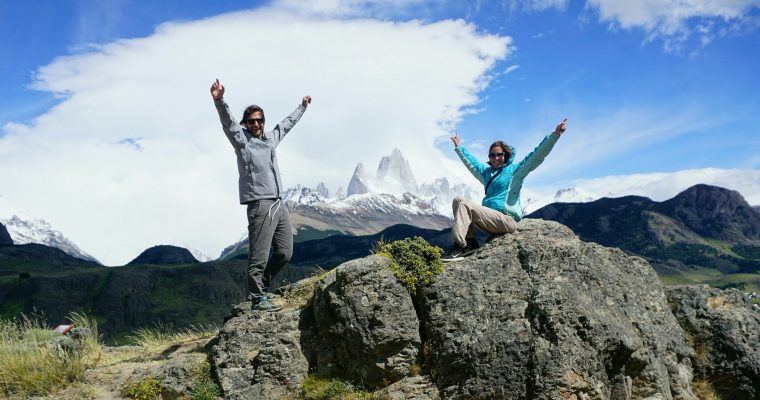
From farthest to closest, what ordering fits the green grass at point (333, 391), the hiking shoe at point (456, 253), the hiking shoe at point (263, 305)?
the hiking shoe at point (263, 305) → the hiking shoe at point (456, 253) → the green grass at point (333, 391)

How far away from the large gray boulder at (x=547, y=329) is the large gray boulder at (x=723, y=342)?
82 cm

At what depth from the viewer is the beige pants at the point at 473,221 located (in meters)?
13.0

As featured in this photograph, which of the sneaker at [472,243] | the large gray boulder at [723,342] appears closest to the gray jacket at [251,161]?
the sneaker at [472,243]

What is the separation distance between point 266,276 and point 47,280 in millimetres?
185533

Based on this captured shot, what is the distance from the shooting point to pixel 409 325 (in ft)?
39.2

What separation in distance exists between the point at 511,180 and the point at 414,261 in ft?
11.3

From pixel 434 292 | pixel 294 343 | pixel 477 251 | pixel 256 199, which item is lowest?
pixel 294 343

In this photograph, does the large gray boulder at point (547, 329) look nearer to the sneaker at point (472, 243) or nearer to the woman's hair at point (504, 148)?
the sneaker at point (472, 243)

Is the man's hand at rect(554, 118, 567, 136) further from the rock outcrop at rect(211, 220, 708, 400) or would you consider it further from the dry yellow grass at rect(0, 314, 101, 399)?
the dry yellow grass at rect(0, 314, 101, 399)

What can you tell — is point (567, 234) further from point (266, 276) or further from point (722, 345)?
point (266, 276)

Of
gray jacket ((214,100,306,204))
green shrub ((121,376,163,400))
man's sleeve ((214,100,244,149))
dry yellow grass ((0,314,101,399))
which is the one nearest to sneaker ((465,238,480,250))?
gray jacket ((214,100,306,204))

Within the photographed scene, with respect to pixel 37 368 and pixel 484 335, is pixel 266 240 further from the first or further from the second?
pixel 37 368

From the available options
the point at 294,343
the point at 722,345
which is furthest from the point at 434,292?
the point at 722,345

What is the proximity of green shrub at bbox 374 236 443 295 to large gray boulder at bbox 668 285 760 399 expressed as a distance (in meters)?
6.73
